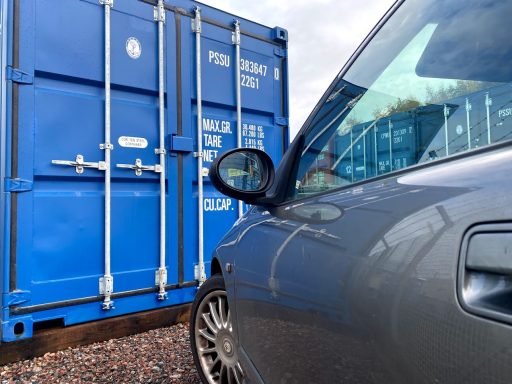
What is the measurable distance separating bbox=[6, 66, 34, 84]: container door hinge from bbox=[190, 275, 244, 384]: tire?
1.98 metres

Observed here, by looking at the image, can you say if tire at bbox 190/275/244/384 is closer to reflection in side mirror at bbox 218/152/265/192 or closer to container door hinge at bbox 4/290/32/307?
reflection in side mirror at bbox 218/152/265/192

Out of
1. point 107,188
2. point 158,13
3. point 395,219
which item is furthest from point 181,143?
point 395,219

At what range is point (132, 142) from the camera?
3508 millimetres

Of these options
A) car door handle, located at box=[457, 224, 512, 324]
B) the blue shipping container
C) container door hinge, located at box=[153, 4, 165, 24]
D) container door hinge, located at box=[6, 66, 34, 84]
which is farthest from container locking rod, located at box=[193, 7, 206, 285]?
car door handle, located at box=[457, 224, 512, 324]

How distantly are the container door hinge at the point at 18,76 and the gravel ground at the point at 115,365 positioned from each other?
2.00 meters

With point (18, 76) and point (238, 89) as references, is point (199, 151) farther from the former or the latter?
point (18, 76)

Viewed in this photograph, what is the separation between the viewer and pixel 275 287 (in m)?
1.62

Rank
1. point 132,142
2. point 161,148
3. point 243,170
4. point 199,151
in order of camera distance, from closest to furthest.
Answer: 1. point 243,170
2. point 132,142
3. point 161,148
4. point 199,151

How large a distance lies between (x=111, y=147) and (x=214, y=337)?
1.80 m

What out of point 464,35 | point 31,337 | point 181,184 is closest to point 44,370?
point 31,337

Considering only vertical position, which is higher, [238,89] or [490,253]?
[238,89]

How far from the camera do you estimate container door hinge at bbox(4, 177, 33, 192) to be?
9.59 feet

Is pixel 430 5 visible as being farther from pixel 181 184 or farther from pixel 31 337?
pixel 31 337

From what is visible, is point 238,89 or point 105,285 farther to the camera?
point 238,89
